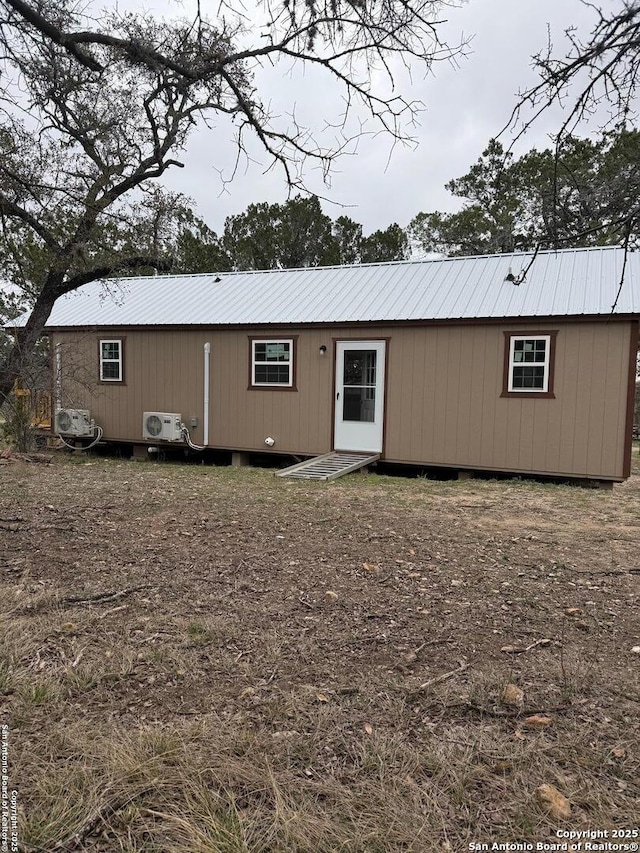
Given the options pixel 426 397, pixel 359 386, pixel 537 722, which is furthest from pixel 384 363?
pixel 537 722

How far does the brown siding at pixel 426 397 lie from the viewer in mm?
8547

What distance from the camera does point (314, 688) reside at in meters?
2.42

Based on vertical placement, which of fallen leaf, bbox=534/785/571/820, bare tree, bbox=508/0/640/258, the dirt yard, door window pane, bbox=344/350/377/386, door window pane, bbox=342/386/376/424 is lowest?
the dirt yard

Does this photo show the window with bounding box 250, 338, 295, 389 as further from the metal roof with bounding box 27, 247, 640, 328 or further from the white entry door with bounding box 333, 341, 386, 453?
the white entry door with bounding box 333, 341, 386, 453

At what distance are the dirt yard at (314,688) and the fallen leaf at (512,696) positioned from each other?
0.03ft

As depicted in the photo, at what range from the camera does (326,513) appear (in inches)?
234

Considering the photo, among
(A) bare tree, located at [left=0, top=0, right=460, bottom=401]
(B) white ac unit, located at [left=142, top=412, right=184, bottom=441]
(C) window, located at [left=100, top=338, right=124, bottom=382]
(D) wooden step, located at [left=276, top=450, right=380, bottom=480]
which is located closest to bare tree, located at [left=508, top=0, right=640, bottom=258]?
(A) bare tree, located at [left=0, top=0, right=460, bottom=401]

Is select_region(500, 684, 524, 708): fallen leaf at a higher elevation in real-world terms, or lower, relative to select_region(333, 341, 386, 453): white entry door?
lower

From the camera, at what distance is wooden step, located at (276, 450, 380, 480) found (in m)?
8.76

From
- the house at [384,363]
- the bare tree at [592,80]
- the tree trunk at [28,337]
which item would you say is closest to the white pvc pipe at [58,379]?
the house at [384,363]

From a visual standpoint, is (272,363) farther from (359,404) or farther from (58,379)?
(58,379)

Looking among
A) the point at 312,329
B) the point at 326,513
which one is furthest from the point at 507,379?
the point at 326,513

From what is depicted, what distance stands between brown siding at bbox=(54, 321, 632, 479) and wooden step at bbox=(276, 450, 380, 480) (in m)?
0.39

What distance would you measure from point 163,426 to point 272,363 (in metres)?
2.56
